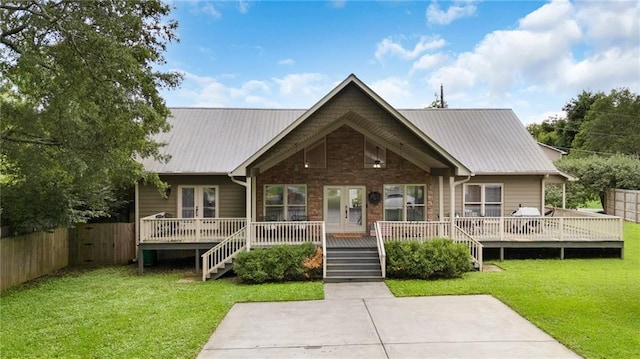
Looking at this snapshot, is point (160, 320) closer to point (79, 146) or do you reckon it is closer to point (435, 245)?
point (79, 146)

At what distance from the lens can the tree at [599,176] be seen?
24344 millimetres

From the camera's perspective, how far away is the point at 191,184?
15.4 meters

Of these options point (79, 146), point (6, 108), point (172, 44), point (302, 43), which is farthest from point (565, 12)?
point (6, 108)

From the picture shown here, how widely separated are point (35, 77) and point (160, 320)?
6202mm

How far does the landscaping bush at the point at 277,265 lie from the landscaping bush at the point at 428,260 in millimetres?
2288

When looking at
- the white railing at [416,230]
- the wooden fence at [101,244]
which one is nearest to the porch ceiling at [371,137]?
the white railing at [416,230]

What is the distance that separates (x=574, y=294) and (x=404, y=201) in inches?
265

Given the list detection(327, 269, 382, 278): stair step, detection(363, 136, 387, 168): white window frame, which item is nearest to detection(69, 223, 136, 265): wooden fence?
detection(327, 269, 382, 278): stair step

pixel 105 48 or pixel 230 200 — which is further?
pixel 230 200

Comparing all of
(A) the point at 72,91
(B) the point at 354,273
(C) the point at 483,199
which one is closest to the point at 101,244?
(A) the point at 72,91

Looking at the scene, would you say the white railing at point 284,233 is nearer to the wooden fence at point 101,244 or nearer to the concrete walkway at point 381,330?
the concrete walkway at point 381,330

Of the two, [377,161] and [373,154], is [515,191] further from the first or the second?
[373,154]

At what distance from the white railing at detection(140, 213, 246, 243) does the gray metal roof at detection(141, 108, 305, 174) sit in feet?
7.39

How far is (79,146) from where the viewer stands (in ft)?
31.7
